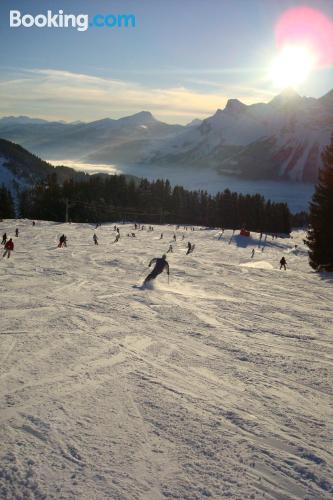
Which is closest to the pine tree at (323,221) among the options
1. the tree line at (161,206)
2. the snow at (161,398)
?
the snow at (161,398)

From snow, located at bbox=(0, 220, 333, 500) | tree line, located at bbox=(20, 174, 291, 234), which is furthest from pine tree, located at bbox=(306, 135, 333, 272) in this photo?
tree line, located at bbox=(20, 174, 291, 234)

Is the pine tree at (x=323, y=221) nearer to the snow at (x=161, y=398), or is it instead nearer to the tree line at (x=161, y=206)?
the snow at (x=161, y=398)

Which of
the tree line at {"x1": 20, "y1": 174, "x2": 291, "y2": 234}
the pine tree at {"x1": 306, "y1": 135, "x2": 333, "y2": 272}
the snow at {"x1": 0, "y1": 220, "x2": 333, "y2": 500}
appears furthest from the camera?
the tree line at {"x1": 20, "y1": 174, "x2": 291, "y2": 234}

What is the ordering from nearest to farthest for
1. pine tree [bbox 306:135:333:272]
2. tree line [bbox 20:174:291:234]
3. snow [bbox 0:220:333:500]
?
snow [bbox 0:220:333:500]
pine tree [bbox 306:135:333:272]
tree line [bbox 20:174:291:234]

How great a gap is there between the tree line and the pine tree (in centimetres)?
7444

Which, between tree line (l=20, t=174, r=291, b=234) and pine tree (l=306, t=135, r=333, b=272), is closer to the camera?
pine tree (l=306, t=135, r=333, b=272)

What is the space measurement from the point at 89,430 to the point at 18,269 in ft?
46.1

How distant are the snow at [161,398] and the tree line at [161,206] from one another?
88.3m

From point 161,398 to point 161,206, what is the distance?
367ft

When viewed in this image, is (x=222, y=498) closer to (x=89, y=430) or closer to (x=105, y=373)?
→ (x=89, y=430)

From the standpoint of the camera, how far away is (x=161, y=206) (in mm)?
117875

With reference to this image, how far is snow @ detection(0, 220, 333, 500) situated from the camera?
509 cm

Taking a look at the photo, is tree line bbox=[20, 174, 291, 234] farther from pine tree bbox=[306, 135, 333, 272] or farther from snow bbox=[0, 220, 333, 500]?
snow bbox=[0, 220, 333, 500]

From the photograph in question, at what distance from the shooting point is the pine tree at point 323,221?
87.9 ft
